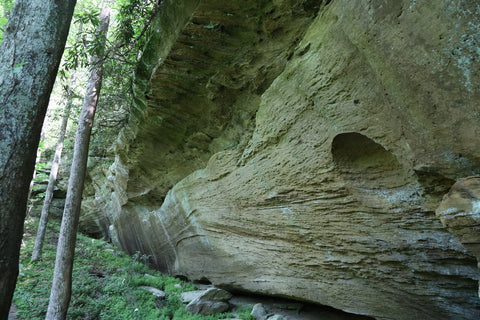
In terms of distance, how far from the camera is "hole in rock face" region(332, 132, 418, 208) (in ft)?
12.8

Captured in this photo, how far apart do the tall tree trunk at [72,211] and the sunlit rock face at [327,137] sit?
1.31m

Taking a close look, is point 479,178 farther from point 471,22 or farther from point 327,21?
point 327,21

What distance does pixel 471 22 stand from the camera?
101 inches

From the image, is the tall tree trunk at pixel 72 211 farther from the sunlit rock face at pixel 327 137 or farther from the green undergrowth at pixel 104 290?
the sunlit rock face at pixel 327 137

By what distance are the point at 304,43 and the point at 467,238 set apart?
3418 mm

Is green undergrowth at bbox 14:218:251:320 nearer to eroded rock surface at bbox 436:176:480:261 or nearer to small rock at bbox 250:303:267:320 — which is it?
small rock at bbox 250:303:267:320

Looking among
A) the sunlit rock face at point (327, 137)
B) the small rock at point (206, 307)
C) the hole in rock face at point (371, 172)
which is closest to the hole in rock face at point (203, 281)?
the sunlit rock face at point (327, 137)

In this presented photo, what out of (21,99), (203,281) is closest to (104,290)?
(203,281)

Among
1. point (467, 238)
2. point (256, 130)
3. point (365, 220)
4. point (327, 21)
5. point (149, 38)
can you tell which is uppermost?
point (149, 38)

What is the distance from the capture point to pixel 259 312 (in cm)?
694

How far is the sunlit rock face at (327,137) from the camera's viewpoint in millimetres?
2961

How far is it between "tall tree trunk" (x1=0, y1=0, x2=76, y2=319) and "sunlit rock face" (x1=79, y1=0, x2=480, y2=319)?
8.78 feet

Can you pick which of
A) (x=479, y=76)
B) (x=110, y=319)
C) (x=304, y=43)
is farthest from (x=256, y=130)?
(x=110, y=319)

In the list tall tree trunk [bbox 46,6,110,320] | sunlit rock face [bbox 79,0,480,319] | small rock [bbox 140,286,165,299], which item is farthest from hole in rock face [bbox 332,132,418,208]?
small rock [bbox 140,286,165,299]
